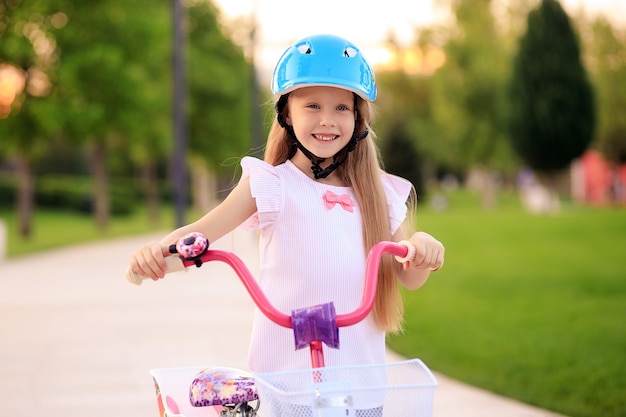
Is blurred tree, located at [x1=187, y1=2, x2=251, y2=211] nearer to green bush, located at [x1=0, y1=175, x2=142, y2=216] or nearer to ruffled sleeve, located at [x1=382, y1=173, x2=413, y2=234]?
green bush, located at [x1=0, y1=175, x2=142, y2=216]

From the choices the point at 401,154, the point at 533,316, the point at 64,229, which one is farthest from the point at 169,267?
the point at 401,154

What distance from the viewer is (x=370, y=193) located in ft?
11.3

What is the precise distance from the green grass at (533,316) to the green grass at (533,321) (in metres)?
0.01

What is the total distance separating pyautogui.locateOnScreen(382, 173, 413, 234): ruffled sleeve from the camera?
3.53 metres

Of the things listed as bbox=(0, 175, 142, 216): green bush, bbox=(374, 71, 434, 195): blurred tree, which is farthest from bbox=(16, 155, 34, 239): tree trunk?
bbox=(374, 71, 434, 195): blurred tree

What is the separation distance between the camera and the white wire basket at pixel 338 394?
2.49 metres

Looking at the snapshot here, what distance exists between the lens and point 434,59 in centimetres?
4997

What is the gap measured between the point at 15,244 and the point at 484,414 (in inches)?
852

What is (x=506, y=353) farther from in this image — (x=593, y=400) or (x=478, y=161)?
(x=478, y=161)

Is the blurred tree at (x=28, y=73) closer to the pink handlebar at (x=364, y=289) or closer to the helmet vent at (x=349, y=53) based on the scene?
the helmet vent at (x=349, y=53)

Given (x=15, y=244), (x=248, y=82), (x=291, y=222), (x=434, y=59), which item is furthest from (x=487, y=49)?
(x=291, y=222)

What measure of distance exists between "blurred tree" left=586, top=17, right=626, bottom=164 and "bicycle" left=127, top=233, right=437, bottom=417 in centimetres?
4193

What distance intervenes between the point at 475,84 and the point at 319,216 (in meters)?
44.1

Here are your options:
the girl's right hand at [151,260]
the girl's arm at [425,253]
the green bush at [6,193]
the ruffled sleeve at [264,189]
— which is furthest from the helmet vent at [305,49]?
the green bush at [6,193]
